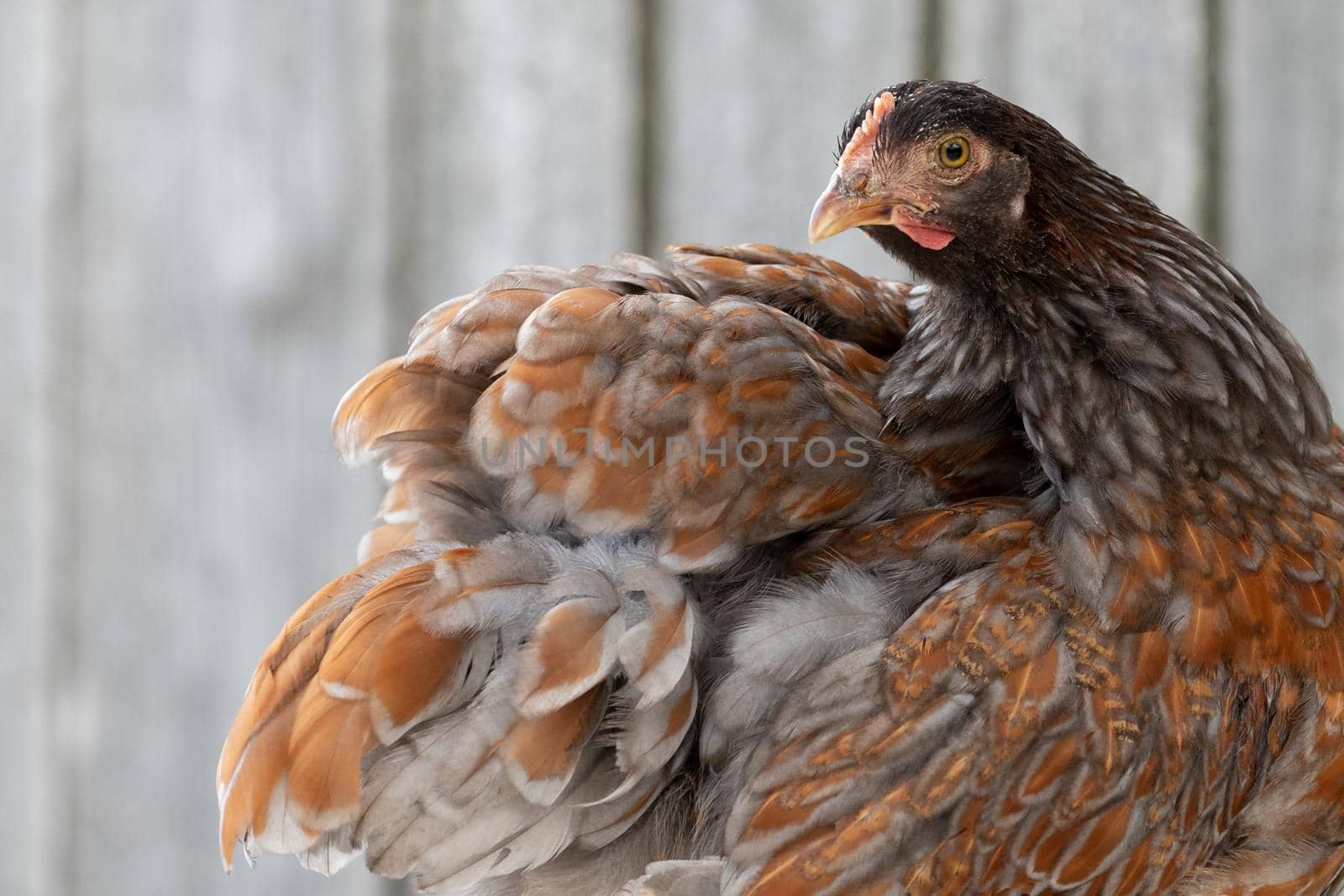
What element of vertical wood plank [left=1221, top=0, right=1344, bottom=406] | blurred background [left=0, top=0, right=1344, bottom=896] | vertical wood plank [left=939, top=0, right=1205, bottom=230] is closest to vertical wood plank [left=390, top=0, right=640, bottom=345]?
blurred background [left=0, top=0, right=1344, bottom=896]

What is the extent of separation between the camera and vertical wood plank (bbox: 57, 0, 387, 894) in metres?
1.25

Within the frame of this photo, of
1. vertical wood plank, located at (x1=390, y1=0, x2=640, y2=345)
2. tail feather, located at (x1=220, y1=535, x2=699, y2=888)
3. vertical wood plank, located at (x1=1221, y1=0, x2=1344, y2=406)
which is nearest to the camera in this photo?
tail feather, located at (x1=220, y1=535, x2=699, y2=888)

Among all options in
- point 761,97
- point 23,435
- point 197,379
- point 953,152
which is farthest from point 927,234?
point 23,435

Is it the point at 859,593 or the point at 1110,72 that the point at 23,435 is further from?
the point at 1110,72

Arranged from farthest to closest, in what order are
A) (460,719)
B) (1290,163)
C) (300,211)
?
1. (300,211)
2. (1290,163)
3. (460,719)

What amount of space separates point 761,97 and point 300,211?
48 centimetres

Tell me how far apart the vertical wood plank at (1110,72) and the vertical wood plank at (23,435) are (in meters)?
0.93

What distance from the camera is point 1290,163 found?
1134 mm

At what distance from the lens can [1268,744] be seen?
79 centimetres

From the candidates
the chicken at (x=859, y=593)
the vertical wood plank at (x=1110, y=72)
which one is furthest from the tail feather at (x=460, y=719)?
the vertical wood plank at (x=1110, y=72)

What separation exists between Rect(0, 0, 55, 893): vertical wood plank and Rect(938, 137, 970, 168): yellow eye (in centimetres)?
95

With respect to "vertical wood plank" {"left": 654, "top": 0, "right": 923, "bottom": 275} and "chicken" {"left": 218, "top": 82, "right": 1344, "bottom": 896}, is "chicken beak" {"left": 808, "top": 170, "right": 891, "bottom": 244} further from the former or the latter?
"vertical wood plank" {"left": 654, "top": 0, "right": 923, "bottom": 275}

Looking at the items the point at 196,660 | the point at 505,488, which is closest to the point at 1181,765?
the point at 505,488

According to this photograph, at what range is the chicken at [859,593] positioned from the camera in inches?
29.5
